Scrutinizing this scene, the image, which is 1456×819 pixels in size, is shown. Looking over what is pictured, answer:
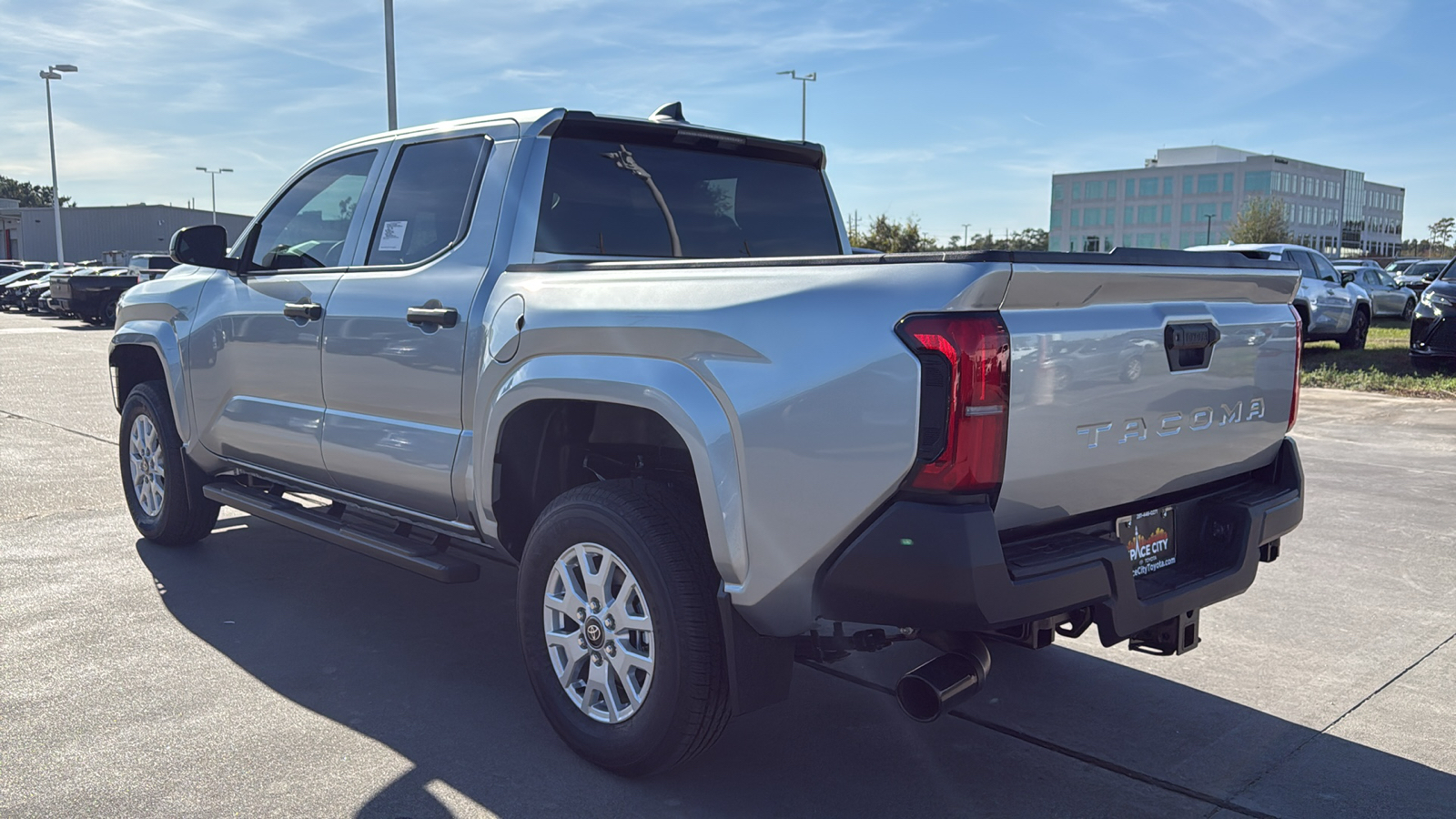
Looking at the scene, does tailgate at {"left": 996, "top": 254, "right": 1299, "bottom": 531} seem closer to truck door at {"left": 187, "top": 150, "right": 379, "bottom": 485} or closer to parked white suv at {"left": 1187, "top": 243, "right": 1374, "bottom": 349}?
truck door at {"left": 187, "top": 150, "right": 379, "bottom": 485}

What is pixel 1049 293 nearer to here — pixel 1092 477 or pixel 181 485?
pixel 1092 477

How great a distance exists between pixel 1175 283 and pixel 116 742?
135 inches

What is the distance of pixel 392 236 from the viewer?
4.53m

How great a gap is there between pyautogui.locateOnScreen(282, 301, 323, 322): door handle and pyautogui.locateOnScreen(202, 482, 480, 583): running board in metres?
0.81

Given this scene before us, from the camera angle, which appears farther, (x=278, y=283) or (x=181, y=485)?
(x=181, y=485)

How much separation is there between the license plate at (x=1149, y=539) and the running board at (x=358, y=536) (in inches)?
84.6

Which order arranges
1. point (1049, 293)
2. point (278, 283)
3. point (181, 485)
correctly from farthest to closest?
point (181, 485) < point (278, 283) < point (1049, 293)

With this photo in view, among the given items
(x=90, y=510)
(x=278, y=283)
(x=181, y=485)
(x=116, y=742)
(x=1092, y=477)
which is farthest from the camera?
(x=90, y=510)

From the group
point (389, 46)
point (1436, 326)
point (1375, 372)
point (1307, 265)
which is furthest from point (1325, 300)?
point (389, 46)

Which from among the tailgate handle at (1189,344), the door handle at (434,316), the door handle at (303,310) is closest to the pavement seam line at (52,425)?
the door handle at (303,310)

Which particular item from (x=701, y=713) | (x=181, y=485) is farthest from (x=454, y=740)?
(x=181, y=485)

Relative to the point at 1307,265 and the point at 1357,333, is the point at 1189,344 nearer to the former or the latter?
the point at 1307,265

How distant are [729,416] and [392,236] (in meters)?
2.17

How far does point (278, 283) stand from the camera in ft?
16.1
